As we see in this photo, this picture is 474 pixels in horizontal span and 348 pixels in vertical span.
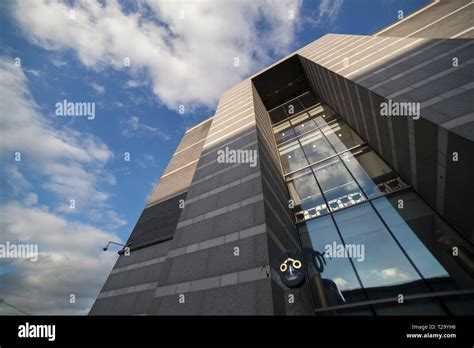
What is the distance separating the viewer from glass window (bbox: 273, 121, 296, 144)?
17.2 metres

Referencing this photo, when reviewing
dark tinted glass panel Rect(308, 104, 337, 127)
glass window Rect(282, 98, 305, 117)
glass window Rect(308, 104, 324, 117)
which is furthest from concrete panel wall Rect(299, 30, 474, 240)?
glass window Rect(282, 98, 305, 117)

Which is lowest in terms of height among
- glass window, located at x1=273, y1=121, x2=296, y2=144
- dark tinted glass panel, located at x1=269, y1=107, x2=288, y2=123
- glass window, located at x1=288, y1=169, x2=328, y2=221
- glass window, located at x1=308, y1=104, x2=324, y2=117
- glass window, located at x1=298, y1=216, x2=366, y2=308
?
glass window, located at x1=298, y1=216, x2=366, y2=308

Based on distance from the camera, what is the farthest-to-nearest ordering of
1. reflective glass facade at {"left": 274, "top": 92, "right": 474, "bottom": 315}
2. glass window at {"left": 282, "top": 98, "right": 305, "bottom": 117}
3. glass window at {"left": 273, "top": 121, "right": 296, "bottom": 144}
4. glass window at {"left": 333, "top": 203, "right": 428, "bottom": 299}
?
glass window at {"left": 282, "top": 98, "right": 305, "bottom": 117}, glass window at {"left": 273, "top": 121, "right": 296, "bottom": 144}, glass window at {"left": 333, "top": 203, "right": 428, "bottom": 299}, reflective glass facade at {"left": 274, "top": 92, "right": 474, "bottom": 315}

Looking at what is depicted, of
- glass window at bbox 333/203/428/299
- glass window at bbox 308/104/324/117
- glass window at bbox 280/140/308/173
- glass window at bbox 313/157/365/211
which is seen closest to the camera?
glass window at bbox 333/203/428/299

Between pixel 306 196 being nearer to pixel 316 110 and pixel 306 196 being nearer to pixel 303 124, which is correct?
pixel 303 124

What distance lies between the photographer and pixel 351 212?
8844 millimetres

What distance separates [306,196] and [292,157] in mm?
4161

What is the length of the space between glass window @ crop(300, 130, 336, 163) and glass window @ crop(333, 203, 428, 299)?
4516 mm

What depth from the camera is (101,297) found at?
33.0ft

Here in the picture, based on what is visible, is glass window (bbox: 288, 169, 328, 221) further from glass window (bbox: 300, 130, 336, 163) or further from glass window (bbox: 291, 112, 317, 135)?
glass window (bbox: 291, 112, 317, 135)
